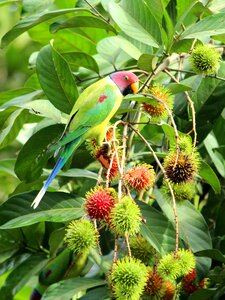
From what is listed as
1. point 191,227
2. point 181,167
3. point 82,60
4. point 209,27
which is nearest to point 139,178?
point 181,167

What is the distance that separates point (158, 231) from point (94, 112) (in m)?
0.32

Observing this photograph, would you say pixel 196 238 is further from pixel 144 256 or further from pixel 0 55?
pixel 0 55

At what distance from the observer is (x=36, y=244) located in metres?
2.18

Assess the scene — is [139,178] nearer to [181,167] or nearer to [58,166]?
[181,167]

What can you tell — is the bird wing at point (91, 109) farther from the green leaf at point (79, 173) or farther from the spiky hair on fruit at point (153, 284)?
the spiky hair on fruit at point (153, 284)

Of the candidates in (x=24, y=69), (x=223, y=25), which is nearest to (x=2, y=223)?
(x=223, y=25)

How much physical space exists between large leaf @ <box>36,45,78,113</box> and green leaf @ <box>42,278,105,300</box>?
428mm

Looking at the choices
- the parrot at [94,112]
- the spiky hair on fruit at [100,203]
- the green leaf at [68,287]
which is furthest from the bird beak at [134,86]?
the green leaf at [68,287]

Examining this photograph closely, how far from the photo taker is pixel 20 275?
2.12 metres

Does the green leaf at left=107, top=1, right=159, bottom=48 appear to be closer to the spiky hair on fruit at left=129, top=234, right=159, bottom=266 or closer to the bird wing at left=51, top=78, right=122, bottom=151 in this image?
the bird wing at left=51, top=78, right=122, bottom=151

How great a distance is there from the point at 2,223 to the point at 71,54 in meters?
0.52

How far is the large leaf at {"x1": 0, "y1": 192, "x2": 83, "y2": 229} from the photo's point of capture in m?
1.79

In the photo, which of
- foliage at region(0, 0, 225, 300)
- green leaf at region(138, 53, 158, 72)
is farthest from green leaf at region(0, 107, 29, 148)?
green leaf at region(138, 53, 158, 72)

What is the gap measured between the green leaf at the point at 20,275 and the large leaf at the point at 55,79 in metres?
0.50
